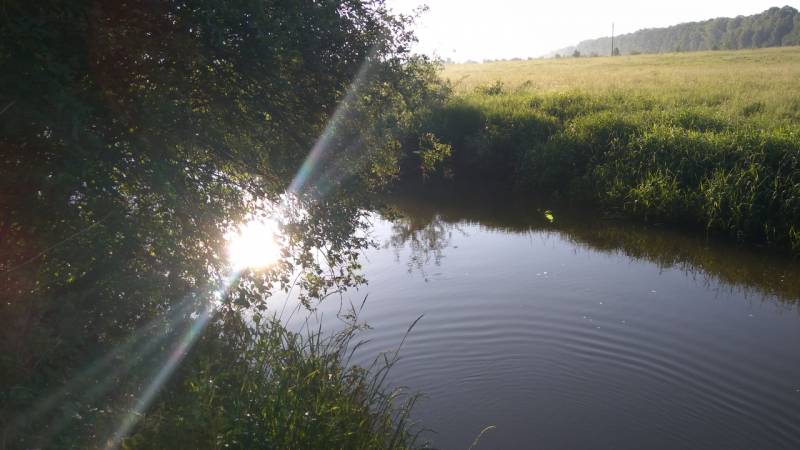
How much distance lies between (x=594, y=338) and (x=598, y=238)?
195 inches

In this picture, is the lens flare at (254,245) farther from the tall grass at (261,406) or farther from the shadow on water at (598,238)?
the shadow on water at (598,238)

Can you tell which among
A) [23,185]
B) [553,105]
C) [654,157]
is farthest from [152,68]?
[553,105]

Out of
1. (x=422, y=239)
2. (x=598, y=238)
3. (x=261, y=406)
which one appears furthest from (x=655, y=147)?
(x=261, y=406)

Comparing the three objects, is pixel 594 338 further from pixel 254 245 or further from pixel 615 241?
pixel 615 241

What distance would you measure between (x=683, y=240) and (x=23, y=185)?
11039mm

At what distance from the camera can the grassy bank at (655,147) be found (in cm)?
1170

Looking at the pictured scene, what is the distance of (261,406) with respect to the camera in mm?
4723

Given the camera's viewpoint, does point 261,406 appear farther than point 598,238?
No

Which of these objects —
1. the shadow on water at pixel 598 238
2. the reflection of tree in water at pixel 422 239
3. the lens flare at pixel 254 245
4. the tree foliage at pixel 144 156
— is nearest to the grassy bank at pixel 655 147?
the shadow on water at pixel 598 238

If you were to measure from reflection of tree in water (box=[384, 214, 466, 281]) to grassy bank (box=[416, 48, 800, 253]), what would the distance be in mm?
3035

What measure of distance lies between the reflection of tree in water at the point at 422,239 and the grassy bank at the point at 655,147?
→ 3.04 meters

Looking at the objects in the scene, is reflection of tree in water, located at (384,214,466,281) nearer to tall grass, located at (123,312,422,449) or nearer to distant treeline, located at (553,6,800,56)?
tall grass, located at (123,312,422,449)

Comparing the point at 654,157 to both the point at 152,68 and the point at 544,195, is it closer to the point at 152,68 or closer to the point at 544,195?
the point at 544,195

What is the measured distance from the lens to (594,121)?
1611 centimetres
